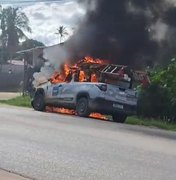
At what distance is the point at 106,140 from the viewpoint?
1219 centimetres

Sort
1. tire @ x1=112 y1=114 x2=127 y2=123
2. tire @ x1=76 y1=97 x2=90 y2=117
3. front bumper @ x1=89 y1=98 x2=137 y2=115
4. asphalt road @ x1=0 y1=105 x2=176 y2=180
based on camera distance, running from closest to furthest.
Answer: asphalt road @ x1=0 y1=105 x2=176 y2=180 < front bumper @ x1=89 y1=98 x2=137 y2=115 < tire @ x1=76 y1=97 x2=90 y2=117 < tire @ x1=112 y1=114 x2=127 y2=123

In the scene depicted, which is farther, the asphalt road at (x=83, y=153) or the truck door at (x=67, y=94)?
the truck door at (x=67, y=94)

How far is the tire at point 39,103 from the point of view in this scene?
22312 mm

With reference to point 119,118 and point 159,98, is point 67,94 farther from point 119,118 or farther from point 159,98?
point 159,98

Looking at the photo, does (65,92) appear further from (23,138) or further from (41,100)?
(23,138)

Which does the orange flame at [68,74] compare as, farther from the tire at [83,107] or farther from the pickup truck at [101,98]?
the tire at [83,107]

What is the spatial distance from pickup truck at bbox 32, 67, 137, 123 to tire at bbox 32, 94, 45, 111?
1.43 metres

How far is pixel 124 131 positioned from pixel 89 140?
3077 millimetres

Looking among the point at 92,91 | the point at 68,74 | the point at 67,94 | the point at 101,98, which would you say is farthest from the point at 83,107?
the point at 68,74

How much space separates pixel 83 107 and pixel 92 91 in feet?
2.35

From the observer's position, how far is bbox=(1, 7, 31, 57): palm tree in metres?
88.8

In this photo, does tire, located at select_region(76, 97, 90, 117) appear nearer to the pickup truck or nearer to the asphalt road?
the pickup truck

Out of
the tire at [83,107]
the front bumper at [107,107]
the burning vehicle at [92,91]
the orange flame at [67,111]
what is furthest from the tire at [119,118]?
the tire at [83,107]

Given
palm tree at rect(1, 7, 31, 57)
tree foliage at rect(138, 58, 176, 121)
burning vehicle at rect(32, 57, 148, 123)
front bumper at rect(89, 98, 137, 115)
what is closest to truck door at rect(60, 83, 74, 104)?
burning vehicle at rect(32, 57, 148, 123)
